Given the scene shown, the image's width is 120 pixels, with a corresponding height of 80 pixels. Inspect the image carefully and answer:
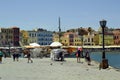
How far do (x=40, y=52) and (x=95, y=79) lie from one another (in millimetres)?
43307

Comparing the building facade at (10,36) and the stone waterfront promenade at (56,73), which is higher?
the building facade at (10,36)

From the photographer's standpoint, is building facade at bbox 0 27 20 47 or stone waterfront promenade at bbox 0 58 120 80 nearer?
stone waterfront promenade at bbox 0 58 120 80

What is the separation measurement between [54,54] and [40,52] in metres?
17.8

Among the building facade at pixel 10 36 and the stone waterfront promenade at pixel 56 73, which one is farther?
the building facade at pixel 10 36

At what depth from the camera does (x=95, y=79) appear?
2005cm

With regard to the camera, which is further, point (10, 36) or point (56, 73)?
point (10, 36)

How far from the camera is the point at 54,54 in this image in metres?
45.5

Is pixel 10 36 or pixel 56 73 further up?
pixel 10 36

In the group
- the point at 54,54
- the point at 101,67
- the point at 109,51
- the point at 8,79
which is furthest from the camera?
the point at 109,51

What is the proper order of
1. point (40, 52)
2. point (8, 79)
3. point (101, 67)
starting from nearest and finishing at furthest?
point (8, 79)
point (101, 67)
point (40, 52)

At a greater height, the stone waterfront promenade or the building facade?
the building facade

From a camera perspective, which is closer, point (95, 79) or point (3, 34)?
point (95, 79)

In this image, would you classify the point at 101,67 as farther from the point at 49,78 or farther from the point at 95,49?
the point at 95,49

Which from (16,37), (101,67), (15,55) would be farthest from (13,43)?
(101,67)
